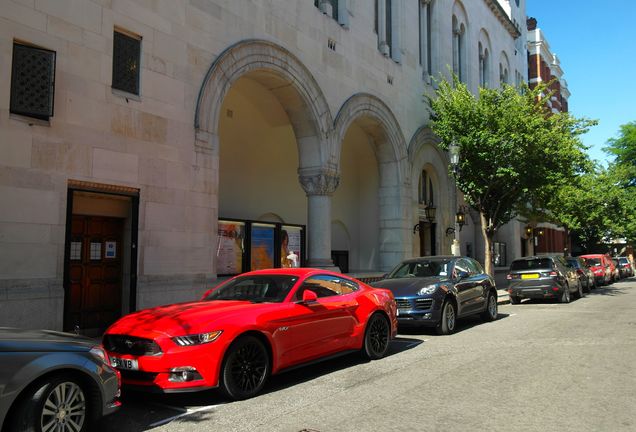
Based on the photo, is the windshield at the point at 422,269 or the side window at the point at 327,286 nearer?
the side window at the point at 327,286

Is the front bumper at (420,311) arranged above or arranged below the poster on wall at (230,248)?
below

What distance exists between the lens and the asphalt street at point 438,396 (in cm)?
503

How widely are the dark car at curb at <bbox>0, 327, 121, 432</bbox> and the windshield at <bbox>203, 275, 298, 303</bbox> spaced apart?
2.44 m

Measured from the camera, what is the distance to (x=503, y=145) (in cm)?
1938

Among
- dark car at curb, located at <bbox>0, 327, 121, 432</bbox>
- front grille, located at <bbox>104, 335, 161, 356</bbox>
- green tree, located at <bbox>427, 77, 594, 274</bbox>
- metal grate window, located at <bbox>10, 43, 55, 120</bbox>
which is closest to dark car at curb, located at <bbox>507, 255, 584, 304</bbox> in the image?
green tree, located at <bbox>427, 77, 594, 274</bbox>

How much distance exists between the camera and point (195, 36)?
11.9 metres

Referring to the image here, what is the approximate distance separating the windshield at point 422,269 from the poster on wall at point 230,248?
4.04 metres

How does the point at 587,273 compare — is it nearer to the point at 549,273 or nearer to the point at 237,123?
the point at 549,273

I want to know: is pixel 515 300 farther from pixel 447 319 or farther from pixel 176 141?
pixel 176 141

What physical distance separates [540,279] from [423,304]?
8.19 meters

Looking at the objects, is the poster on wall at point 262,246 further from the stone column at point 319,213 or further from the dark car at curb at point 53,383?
the dark car at curb at point 53,383

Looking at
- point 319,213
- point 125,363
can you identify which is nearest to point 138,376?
point 125,363

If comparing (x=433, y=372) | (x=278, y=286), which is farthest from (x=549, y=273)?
(x=278, y=286)

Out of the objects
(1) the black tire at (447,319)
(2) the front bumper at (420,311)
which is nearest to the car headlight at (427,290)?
(2) the front bumper at (420,311)
